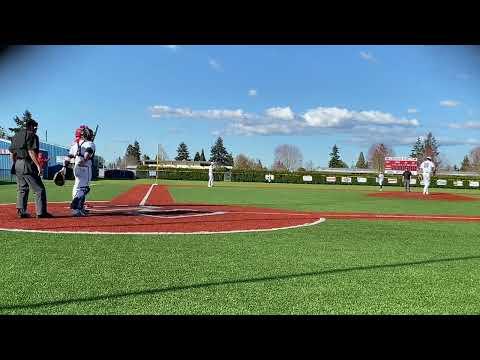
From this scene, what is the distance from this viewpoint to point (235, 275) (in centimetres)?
536

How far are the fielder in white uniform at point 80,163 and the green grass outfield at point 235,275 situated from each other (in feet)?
10.4

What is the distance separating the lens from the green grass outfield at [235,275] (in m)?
4.19

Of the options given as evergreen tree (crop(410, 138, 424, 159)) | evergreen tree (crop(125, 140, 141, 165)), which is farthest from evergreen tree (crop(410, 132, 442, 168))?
evergreen tree (crop(125, 140, 141, 165))

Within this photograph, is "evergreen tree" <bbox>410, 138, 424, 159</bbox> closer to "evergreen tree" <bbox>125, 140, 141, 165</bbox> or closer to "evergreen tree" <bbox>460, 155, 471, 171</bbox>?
"evergreen tree" <bbox>460, 155, 471, 171</bbox>

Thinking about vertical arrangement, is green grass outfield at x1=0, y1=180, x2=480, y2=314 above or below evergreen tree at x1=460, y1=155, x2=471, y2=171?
below

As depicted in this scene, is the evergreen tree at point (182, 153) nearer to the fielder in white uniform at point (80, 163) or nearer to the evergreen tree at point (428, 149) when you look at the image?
the evergreen tree at point (428, 149)

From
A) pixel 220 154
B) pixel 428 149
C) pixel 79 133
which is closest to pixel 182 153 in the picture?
pixel 220 154

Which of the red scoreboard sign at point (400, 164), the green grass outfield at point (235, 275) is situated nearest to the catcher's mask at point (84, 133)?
the green grass outfield at point (235, 275)

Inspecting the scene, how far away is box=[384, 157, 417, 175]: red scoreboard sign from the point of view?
233 feet

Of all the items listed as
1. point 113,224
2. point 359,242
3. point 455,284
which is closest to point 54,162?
point 113,224

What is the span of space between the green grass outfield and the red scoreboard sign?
217 ft

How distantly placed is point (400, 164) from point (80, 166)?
6929 cm
